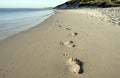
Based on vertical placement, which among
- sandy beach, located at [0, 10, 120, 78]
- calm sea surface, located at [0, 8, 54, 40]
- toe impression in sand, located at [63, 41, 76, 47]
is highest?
sandy beach, located at [0, 10, 120, 78]

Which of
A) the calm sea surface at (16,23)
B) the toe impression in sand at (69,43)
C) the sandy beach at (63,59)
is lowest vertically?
the calm sea surface at (16,23)

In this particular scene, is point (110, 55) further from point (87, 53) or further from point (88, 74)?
point (88, 74)

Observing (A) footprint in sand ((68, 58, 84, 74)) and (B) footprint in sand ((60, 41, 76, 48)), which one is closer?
(A) footprint in sand ((68, 58, 84, 74))

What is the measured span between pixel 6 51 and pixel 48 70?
1771mm

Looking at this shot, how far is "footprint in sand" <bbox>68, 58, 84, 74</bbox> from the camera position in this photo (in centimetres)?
374

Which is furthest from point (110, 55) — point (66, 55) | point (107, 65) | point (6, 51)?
point (6, 51)

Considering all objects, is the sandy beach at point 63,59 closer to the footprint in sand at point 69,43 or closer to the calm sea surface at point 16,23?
the footprint in sand at point 69,43

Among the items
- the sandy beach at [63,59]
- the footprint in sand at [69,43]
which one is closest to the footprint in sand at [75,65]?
the sandy beach at [63,59]

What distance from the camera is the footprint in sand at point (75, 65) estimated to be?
12.3ft

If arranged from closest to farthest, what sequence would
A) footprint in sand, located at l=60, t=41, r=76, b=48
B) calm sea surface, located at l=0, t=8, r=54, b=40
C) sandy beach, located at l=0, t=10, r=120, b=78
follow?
sandy beach, located at l=0, t=10, r=120, b=78
footprint in sand, located at l=60, t=41, r=76, b=48
calm sea surface, located at l=0, t=8, r=54, b=40

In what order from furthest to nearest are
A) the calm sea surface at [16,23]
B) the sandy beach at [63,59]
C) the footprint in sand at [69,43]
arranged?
the calm sea surface at [16,23]
the footprint in sand at [69,43]
the sandy beach at [63,59]

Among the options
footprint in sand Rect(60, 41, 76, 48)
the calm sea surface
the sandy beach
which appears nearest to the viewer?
the sandy beach

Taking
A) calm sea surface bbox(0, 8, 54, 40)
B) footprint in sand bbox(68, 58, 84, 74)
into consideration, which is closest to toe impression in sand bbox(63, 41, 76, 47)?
footprint in sand bbox(68, 58, 84, 74)

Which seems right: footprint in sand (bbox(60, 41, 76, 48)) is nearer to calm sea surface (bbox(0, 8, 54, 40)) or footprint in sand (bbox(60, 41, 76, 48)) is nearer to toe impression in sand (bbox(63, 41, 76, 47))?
toe impression in sand (bbox(63, 41, 76, 47))
